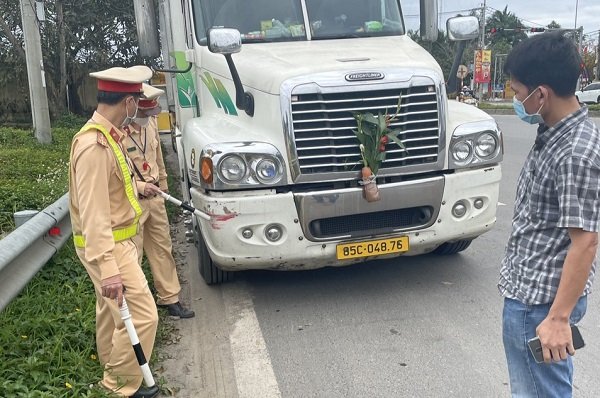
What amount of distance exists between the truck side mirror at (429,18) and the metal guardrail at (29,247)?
387 cm

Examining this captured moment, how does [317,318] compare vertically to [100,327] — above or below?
below

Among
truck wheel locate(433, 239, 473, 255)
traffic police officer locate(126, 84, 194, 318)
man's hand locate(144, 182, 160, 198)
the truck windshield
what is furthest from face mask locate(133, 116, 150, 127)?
truck wheel locate(433, 239, 473, 255)

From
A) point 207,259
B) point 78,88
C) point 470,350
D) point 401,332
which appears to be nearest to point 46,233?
point 207,259

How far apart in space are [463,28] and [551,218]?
3692mm

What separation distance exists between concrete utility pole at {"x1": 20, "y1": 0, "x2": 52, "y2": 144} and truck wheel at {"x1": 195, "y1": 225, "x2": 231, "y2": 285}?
909 cm

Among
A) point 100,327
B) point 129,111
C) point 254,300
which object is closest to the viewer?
point 129,111

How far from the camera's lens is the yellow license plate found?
182 inches

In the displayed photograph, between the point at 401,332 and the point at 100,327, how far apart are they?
1989 mm

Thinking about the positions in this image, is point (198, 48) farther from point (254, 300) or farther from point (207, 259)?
point (254, 300)

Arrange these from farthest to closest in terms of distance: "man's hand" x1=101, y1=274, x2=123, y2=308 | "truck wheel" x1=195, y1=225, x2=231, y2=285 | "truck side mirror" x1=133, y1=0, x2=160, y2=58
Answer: "truck side mirror" x1=133, y1=0, x2=160, y2=58, "truck wheel" x1=195, y1=225, x2=231, y2=285, "man's hand" x1=101, y1=274, x2=123, y2=308

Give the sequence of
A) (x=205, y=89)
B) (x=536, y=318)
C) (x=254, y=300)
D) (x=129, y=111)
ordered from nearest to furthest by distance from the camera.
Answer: (x=536, y=318) < (x=129, y=111) < (x=254, y=300) < (x=205, y=89)

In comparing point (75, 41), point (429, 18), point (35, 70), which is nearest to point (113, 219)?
point (429, 18)

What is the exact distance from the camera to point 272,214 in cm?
444

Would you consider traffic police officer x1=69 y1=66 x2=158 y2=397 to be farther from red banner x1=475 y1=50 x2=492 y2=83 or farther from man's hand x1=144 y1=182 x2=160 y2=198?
red banner x1=475 y1=50 x2=492 y2=83
